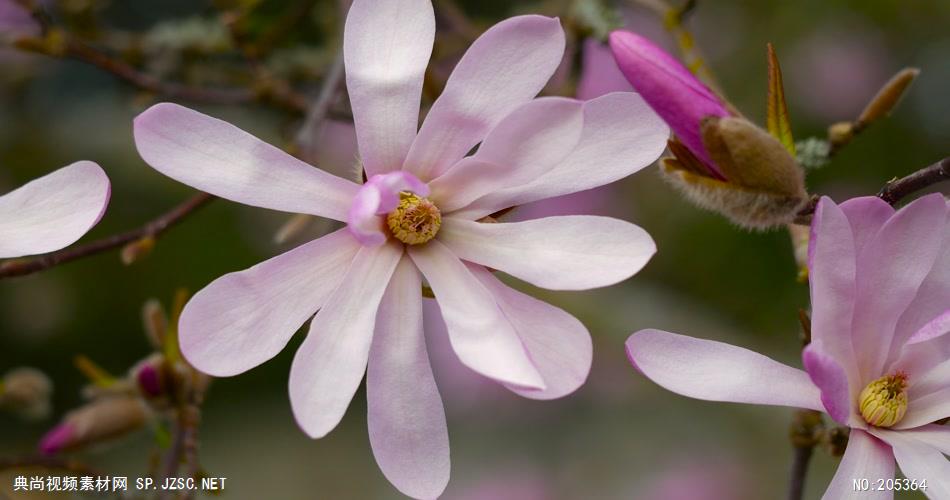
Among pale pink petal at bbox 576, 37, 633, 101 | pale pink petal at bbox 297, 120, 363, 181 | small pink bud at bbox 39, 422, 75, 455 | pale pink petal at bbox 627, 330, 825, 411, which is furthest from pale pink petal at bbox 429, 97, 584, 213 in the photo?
pale pink petal at bbox 576, 37, 633, 101

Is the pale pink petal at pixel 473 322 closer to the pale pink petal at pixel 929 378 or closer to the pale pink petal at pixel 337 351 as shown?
the pale pink petal at pixel 337 351

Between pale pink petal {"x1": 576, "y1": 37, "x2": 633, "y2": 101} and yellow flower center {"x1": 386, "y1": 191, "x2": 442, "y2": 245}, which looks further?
pale pink petal {"x1": 576, "y1": 37, "x2": 633, "y2": 101}

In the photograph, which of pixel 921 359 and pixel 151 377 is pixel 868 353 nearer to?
pixel 921 359

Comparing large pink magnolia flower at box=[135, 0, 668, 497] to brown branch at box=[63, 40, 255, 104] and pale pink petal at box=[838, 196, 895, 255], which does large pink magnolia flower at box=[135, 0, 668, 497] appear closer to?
pale pink petal at box=[838, 196, 895, 255]

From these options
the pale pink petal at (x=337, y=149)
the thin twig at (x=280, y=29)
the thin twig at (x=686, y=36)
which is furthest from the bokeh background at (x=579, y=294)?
the thin twig at (x=686, y=36)

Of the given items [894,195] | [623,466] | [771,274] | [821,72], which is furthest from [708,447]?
[894,195]

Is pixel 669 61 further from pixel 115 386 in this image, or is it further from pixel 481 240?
pixel 115 386
